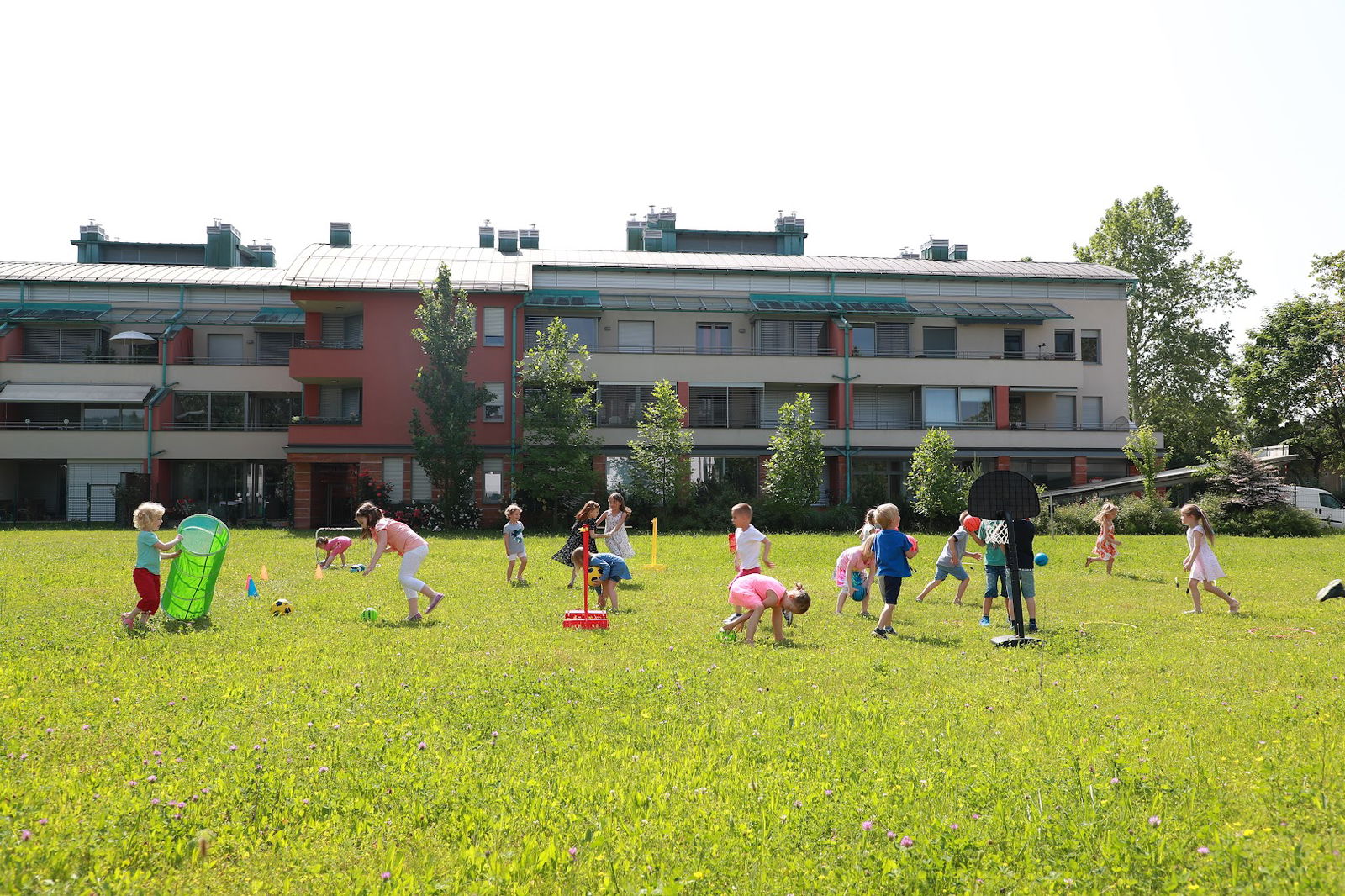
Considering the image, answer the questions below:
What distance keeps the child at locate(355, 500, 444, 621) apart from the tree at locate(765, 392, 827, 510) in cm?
2409

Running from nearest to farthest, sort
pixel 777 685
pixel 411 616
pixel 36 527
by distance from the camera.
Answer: pixel 777 685, pixel 411 616, pixel 36 527

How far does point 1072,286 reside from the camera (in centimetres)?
4544

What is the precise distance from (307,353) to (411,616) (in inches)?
1114

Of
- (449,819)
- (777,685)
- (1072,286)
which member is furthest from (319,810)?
(1072,286)

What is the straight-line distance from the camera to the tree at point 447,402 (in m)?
35.9

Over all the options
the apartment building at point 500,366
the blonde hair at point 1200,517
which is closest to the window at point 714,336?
the apartment building at point 500,366

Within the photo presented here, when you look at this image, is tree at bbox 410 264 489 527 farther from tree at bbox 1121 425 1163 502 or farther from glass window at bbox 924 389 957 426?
tree at bbox 1121 425 1163 502

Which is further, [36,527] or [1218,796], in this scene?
[36,527]

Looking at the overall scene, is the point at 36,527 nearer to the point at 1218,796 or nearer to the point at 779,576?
the point at 779,576

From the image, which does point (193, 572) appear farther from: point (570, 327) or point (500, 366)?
point (570, 327)

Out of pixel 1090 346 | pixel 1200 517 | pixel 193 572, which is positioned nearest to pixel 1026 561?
pixel 1200 517

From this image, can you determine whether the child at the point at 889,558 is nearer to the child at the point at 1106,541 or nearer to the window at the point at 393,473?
the child at the point at 1106,541

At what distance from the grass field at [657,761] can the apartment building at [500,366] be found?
1096 inches

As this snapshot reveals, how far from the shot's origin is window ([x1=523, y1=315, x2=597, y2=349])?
4028 cm
